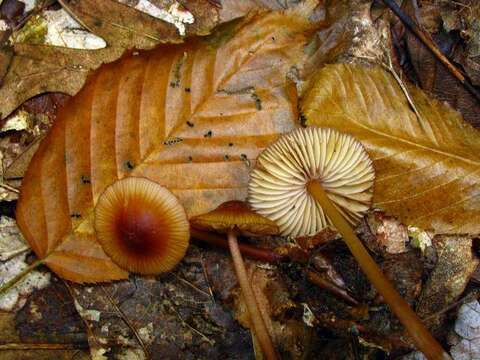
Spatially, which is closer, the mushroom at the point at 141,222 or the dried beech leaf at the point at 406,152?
the mushroom at the point at 141,222

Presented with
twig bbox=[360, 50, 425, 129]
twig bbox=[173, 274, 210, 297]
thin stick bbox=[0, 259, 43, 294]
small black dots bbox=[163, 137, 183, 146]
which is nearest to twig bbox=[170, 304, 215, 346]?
twig bbox=[173, 274, 210, 297]

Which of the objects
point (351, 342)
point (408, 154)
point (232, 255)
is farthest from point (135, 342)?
point (408, 154)

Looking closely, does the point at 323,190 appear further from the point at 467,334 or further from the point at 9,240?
the point at 9,240

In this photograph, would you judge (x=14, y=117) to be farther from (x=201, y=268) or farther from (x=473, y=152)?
(x=473, y=152)

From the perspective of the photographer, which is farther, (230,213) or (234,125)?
(234,125)

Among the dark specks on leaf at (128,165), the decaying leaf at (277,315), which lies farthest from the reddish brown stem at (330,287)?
the dark specks on leaf at (128,165)

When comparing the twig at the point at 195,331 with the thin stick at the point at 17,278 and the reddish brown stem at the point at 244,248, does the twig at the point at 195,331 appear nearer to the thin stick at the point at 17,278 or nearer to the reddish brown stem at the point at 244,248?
the reddish brown stem at the point at 244,248
